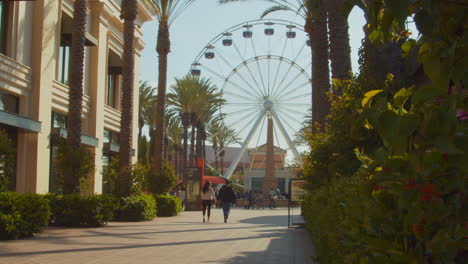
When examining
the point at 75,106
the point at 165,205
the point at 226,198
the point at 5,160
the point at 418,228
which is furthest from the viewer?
the point at 165,205

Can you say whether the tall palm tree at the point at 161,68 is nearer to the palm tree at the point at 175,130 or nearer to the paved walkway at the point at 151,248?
the paved walkway at the point at 151,248

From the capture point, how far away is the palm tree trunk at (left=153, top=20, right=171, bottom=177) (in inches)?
1146

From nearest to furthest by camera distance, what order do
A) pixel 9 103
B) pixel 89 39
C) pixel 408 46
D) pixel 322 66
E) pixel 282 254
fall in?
pixel 408 46 → pixel 282 254 → pixel 322 66 → pixel 9 103 → pixel 89 39

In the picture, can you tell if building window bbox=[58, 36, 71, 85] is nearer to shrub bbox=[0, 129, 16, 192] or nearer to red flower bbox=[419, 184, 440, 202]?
shrub bbox=[0, 129, 16, 192]

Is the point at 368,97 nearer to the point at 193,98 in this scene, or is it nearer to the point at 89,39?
the point at 89,39

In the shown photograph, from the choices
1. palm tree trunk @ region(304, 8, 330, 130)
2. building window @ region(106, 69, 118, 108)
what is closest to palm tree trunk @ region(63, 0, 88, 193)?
palm tree trunk @ region(304, 8, 330, 130)

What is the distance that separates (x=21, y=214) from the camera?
12688 millimetres

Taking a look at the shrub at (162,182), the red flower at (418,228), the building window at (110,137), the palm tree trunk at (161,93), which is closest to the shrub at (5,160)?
the red flower at (418,228)

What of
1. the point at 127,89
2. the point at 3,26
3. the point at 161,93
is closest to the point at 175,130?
the point at 161,93

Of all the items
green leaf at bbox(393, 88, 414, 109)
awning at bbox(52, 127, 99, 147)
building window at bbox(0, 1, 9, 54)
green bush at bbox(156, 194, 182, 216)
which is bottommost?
green bush at bbox(156, 194, 182, 216)

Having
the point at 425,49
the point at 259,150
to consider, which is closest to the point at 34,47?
the point at 425,49

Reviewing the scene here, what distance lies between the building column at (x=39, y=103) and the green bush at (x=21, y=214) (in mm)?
8172

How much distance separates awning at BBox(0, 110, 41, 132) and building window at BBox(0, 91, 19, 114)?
0.83m

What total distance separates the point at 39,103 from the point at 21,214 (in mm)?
9809
